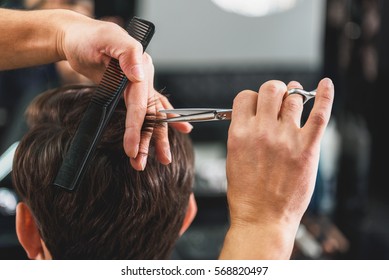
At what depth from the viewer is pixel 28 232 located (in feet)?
3.12

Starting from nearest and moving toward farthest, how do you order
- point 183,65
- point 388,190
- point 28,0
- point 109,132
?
1. point 109,132
2. point 28,0
3. point 388,190
4. point 183,65

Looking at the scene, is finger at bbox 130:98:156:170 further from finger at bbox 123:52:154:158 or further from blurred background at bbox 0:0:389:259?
blurred background at bbox 0:0:389:259

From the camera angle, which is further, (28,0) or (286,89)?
(28,0)

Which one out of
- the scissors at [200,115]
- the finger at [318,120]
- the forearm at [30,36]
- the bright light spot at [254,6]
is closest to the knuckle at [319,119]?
the finger at [318,120]

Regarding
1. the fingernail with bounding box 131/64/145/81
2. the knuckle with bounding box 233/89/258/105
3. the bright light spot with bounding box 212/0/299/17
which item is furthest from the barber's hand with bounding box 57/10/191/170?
the bright light spot with bounding box 212/0/299/17

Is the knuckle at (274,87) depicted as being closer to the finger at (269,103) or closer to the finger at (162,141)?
the finger at (269,103)

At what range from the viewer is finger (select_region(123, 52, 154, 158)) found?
77 centimetres

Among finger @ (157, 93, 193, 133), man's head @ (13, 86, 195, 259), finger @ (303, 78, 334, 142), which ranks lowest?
man's head @ (13, 86, 195, 259)

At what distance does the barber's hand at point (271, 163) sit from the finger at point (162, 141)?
181mm

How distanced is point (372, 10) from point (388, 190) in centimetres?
71

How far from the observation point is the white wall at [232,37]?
12.1 feet

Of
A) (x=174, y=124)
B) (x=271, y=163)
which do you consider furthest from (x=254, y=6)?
(x=271, y=163)
